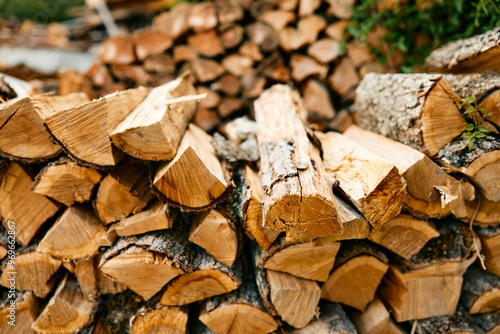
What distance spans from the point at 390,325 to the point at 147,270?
1.42 metres

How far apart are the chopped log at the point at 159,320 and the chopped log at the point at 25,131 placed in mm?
933

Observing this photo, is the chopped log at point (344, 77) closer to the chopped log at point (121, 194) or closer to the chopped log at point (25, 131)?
the chopped log at point (121, 194)

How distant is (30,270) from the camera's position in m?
1.46

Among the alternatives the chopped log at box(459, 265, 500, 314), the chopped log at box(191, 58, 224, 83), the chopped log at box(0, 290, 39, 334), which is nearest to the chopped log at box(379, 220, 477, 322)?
the chopped log at box(459, 265, 500, 314)

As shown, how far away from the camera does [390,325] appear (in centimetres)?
154

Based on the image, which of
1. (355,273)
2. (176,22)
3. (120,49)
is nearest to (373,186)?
(355,273)

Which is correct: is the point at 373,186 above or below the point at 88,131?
below

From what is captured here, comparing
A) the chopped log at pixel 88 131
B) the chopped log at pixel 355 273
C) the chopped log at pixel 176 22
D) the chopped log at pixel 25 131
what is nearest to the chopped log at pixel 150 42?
the chopped log at pixel 176 22

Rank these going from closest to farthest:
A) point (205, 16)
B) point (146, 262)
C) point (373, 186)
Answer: point (373, 186) < point (146, 262) < point (205, 16)

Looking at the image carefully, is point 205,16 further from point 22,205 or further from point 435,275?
point 435,275

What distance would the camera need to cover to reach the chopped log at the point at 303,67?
A: 2.64 meters

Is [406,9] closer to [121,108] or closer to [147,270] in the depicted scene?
[121,108]

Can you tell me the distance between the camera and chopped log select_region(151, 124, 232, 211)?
1.15 metres

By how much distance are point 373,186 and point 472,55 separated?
1.12 meters
